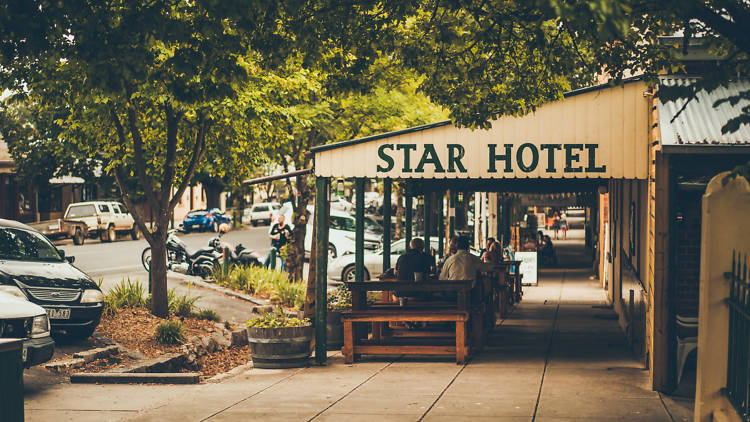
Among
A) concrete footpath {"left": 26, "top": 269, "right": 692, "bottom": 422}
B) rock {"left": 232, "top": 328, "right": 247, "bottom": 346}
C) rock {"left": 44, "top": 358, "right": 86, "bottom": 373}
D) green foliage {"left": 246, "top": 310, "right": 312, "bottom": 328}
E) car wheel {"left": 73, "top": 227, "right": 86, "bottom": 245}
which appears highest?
car wheel {"left": 73, "top": 227, "right": 86, "bottom": 245}

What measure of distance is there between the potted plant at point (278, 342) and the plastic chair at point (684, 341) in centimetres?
472

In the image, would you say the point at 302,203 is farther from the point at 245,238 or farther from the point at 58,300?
the point at 245,238

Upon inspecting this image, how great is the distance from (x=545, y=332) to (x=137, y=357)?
704 centimetres

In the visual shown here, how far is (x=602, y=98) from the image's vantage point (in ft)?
38.5

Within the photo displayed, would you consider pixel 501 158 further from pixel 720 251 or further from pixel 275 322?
pixel 720 251

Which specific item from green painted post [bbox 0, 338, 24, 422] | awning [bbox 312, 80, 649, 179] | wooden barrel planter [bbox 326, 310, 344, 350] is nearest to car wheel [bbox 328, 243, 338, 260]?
wooden barrel planter [bbox 326, 310, 344, 350]

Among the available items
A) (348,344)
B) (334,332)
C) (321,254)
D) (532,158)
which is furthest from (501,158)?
(334,332)

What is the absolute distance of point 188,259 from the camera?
2423cm

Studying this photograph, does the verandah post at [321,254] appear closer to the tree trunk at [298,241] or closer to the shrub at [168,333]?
the shrub at [168,333]

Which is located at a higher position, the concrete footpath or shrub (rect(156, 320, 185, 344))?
shrub (rect(156, 320, 185, 344))

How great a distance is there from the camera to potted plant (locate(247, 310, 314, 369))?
12102 mm

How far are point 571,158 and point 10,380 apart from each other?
794 cm

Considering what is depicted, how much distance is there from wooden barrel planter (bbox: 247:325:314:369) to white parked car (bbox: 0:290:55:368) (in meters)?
2.84

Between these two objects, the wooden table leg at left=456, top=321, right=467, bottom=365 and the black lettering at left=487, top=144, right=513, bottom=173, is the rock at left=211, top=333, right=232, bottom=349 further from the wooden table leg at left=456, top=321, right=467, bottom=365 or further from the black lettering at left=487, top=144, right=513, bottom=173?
the black lettering at left=487, top=144, right=513, bottom=173
